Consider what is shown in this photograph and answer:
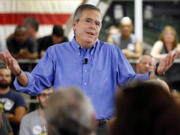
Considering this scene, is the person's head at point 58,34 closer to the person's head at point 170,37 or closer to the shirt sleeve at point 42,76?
the person's head at point 170,37

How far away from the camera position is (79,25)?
4430 mm

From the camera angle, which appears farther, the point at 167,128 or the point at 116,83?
the point at 116,83

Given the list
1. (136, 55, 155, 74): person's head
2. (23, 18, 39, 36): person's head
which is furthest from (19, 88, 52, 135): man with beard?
(23, 18, 39, 36): person's head

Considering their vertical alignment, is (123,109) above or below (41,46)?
above

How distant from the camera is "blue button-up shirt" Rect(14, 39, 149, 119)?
4.18 metres

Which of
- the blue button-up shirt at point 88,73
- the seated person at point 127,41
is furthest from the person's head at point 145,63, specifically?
the blue button-up shirt at point 88,73

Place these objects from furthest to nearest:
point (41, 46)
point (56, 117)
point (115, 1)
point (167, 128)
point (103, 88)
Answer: point (115, 1)
point (41, 46)
point (103, 88)
point (56, 117)
point (167, 128)

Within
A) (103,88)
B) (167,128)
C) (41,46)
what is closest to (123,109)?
(167,128)

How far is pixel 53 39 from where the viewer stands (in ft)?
26.2

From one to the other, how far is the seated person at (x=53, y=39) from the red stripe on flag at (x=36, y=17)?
8.56ft

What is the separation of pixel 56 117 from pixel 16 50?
243 inches

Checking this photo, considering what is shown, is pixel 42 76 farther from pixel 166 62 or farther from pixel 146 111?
pixel 146 111

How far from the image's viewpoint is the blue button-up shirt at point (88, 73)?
4184 mm

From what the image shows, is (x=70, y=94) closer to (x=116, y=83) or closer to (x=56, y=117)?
(x=56, y=117)
